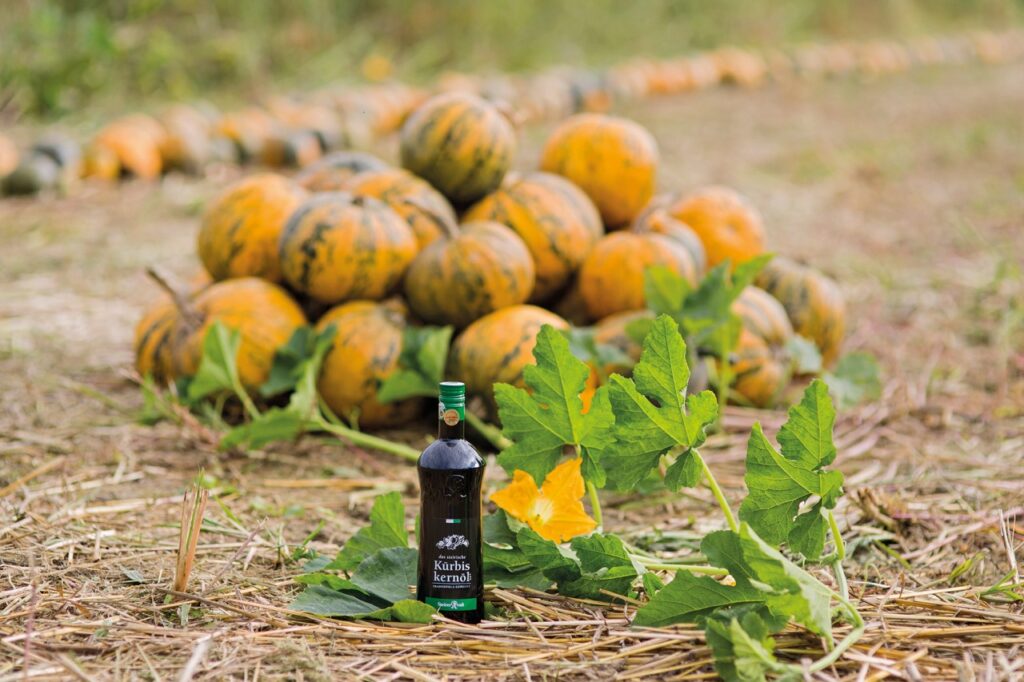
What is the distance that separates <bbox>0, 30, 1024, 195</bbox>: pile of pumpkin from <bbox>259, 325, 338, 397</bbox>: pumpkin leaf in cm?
108

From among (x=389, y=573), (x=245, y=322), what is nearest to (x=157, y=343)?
(x=245, y=322)

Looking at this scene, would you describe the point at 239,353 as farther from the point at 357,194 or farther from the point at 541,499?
the point at 541,499

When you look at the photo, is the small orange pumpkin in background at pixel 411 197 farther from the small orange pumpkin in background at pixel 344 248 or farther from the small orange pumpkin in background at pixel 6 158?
the small orange pumpkin in background at pixel 6 158

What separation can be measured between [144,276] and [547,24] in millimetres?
9116

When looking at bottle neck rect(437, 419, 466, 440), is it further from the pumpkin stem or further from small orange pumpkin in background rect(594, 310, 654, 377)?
the pumpkin stem

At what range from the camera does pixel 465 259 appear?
300 centimetres

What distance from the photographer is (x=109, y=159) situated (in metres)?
6.81

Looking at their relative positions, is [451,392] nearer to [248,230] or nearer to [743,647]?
[743,647]

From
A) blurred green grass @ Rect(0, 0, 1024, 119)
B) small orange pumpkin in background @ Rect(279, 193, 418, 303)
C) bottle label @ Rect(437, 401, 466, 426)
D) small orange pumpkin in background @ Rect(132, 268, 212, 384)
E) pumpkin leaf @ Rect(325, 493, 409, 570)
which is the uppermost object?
blurred green grass @ Rect(0, 0, 1024, 119)

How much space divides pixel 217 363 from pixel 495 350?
0.72 metres

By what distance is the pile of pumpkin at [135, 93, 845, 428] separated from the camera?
3.01 metres

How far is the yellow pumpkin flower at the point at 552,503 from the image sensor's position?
1.92 m

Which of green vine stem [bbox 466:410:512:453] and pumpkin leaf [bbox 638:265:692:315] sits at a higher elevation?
pumpkin leaf [bbox 638:265:692:315]

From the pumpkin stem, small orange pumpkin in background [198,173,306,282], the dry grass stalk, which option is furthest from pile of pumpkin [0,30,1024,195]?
the dry grass stalk
